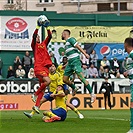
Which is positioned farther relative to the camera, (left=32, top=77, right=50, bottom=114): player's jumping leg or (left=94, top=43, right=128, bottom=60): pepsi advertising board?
(left=94, top=43, right=128, bottom=60): pepsi advertising board

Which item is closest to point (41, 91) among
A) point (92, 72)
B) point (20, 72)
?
point (20, 72)

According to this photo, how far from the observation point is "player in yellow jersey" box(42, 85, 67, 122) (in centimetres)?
1747

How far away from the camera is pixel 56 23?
39.8 meters

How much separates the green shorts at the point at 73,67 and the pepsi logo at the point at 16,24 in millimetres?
20226

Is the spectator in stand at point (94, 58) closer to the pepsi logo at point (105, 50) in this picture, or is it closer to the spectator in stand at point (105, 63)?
the spectator in stand at point (105, 63)

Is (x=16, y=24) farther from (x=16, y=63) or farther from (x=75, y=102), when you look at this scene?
(x=75, y=102)

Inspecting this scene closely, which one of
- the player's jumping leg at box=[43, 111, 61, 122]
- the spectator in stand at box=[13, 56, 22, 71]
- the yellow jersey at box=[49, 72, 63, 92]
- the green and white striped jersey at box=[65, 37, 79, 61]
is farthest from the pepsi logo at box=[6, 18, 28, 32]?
the player's jumping leg at box=[43, 111, 61, 122]

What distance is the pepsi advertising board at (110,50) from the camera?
130 ft

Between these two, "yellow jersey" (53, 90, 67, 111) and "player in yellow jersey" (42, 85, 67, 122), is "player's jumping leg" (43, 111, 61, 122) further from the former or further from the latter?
"yellow jersey" (53, 90, 67, 111)

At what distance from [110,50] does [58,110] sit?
22804 mm

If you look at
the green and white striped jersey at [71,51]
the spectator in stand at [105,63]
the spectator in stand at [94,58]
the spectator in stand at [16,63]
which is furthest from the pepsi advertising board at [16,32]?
the green and white striped jersey at [71,51]

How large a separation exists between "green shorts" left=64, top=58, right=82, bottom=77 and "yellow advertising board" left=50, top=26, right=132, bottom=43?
68.3 ft

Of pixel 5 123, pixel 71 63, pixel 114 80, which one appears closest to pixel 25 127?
pixel 5 123

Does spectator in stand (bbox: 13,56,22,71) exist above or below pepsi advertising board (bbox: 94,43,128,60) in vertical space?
below
